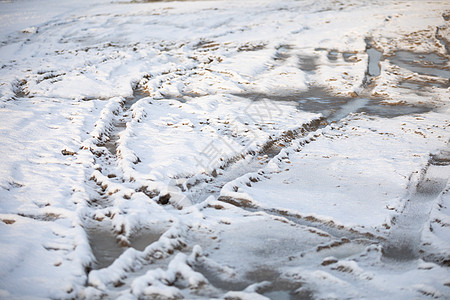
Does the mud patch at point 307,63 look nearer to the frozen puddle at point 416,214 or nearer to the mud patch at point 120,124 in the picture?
the mud patch at point 120,124

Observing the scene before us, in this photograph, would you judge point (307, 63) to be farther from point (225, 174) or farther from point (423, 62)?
point (225, 174)

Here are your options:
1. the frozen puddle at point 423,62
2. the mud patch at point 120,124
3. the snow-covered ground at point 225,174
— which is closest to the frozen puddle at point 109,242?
the snow-covered ground at point 225,174

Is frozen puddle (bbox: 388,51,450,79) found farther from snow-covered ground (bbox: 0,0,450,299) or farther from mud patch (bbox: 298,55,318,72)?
mud patch (bbox: 298,55,318,72)

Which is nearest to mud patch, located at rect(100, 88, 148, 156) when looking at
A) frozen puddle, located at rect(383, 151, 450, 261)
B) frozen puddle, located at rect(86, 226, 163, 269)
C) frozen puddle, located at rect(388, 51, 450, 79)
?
frozen puddle, located at rect(86, 226, 163, 269)

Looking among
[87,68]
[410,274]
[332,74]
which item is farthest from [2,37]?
[410,274]

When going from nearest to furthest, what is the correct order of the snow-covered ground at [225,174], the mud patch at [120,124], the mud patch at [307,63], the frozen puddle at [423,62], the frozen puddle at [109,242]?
1. the snow-covered ground at [225,174]
2. the frozen puddle at [109,242]
3. the mud patch at [120,124]
4. the frozen puddle at [423,62]
5. the mud patch at [307,63]

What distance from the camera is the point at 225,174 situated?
479 centimetres

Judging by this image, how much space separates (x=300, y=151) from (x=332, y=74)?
A: 4364mm

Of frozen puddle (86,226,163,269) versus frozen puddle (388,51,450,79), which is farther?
frozen puddle (388,51,450,79)

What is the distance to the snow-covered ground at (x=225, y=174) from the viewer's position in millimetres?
2871

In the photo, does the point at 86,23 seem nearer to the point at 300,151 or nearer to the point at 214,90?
the point at 214,90

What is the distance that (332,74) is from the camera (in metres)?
9.00

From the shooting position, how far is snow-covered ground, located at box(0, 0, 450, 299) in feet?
9.42

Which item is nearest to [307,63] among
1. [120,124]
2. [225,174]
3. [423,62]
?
[423,62]
